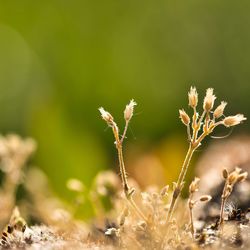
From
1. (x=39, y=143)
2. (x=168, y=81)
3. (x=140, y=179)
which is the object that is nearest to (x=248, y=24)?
(x=168, y=81)

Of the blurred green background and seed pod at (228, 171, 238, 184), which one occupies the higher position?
the blurred green background

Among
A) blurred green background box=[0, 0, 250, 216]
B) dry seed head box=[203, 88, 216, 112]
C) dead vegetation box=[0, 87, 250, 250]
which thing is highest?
blurred green background box=[0, 0, 250, 216]

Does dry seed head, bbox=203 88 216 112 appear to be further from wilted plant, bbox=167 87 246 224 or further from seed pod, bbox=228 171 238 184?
seed pod, bbox=228 171 238 184

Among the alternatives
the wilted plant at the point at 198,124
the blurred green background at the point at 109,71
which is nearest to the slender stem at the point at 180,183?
the wilted plant at the point at 198,124

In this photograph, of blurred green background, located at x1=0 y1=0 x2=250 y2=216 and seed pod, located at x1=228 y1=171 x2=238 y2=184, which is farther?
blurred green background, located at x1=0 y1=0 x2=250 y2=216

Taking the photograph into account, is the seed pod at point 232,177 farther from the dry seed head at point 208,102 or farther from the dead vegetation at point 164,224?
the dry seed head at point 208,102

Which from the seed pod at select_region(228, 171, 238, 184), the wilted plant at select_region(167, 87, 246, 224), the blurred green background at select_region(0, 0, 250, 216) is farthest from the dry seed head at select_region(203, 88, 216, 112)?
the blurred green background at select_region(0, 0, 250, 216)

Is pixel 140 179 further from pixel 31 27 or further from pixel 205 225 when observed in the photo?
pixel 31 27

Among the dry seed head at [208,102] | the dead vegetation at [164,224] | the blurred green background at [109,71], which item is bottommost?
the dead vegetation at [164,224]
